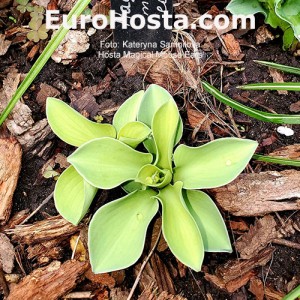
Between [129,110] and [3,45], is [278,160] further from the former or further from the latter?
[3,45]

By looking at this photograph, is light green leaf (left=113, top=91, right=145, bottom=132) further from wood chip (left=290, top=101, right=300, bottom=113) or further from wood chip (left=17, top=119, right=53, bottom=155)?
wood chip (left=290, top=101, right=300, bottom=113)

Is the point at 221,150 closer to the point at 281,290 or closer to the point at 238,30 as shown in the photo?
the point at 281,290

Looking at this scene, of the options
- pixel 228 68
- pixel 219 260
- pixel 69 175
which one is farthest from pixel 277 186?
pixel 69 175

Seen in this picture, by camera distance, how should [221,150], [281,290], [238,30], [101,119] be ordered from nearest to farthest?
[221,150] < [281,290] < [101,119] < [238,30]

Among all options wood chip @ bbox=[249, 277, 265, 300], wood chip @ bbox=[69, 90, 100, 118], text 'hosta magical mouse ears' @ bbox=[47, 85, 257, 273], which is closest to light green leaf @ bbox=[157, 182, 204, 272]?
text 'hosta magical mouse ears' @ bbox=[47, 85, 257, 273]

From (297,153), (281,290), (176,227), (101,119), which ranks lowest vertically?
(281,290)

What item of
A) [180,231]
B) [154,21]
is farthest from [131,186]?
[154,21]
